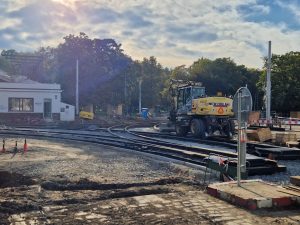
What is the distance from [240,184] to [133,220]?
9.63 feet

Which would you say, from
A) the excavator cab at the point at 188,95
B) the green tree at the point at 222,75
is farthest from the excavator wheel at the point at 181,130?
the green tree at the point at 222,75

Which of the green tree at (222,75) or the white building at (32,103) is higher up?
the green tree at (222,75)

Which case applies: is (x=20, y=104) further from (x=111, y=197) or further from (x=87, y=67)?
(x=111, y=197)

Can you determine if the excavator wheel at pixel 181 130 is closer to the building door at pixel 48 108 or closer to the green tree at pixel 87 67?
→ the building door at pixel 48 108

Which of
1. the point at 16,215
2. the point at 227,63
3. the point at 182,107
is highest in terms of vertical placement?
the point at 227,63

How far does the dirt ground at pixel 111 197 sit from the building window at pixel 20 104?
35.2 m

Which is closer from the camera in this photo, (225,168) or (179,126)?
(225,168)

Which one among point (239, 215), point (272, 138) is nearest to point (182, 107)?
point (272, 138)

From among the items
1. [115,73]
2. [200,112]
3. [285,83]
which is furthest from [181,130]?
[115,73]

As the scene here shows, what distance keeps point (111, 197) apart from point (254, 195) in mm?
2800

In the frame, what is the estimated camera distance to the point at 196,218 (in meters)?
7.04

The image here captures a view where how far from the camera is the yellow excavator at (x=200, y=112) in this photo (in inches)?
974

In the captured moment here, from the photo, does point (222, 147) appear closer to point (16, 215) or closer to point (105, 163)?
point (105, 163)

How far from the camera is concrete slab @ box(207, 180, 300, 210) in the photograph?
7633mm
